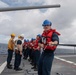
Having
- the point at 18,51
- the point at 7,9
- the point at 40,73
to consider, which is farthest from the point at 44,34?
the point at 18,51

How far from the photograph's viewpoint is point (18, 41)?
13.8 meters

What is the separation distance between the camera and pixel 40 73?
8.20 meters

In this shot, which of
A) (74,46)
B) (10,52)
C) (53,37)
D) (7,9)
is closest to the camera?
(53,37)

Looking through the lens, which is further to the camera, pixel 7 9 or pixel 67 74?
pixel 67 74

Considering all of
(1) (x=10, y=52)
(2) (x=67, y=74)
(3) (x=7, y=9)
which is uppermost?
(3) (x=7, y=9)

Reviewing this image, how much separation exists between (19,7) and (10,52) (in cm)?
456

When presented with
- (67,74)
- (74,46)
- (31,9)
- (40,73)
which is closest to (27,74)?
(67,74)

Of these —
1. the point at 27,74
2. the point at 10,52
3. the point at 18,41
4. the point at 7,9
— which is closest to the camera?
the point at 7,9

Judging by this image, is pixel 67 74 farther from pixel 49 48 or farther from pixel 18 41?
pixel 49 48

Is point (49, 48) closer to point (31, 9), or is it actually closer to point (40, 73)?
point (40, 73)

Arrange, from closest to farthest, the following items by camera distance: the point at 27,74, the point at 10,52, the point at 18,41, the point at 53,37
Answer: the point at 53,37 < the point at 27,74 < the point at 18,41 < the point at 10,52

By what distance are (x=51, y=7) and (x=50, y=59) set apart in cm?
465

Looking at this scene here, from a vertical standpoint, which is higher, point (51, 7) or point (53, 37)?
point (51, 7)

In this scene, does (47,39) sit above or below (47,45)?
above
